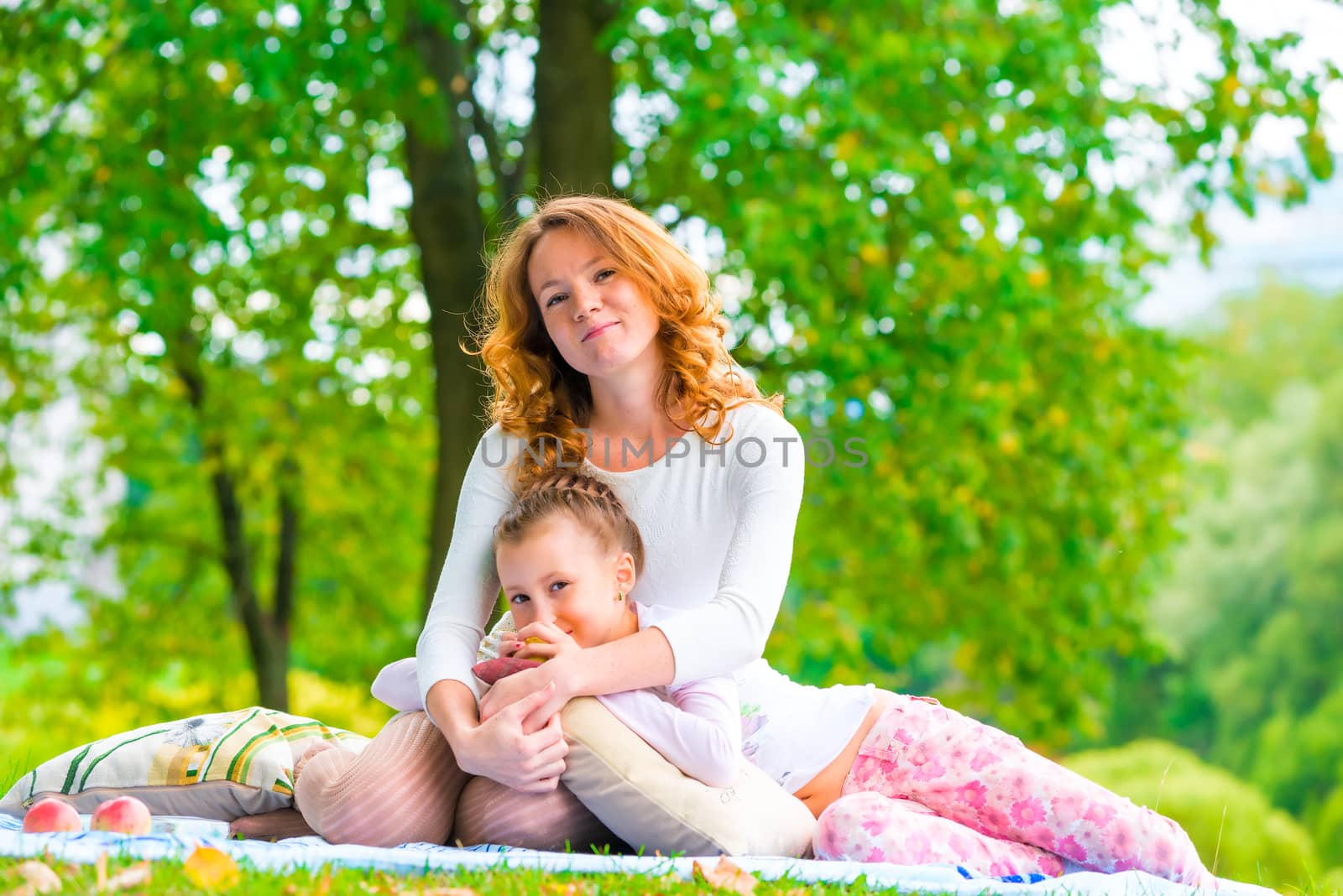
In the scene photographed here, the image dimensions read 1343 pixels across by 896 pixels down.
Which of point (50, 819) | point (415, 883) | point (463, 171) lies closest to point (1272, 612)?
point (463, 171)

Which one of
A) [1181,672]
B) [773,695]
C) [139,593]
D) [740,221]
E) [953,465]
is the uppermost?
[740,221]

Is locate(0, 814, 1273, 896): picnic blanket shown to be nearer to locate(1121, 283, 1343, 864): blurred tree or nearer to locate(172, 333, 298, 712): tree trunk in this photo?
locate(172, 333, 298, 712): tree trunk

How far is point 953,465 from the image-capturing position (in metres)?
6.70

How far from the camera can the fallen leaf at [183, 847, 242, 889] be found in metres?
2.06

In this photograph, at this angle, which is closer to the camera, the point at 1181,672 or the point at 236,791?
the point at 236,791

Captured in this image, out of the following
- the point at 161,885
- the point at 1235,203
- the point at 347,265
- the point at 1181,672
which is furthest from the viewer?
the point at 1181,672

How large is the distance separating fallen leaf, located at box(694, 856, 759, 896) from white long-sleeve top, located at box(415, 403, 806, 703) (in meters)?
0.58

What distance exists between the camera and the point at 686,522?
296cm

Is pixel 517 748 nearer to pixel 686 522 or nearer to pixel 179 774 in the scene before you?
pixel 686 522

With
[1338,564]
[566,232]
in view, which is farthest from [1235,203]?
[1338,564]

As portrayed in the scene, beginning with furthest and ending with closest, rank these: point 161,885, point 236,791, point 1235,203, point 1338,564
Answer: point 1338,564
point 1235,203
point 236,791
point 161,885

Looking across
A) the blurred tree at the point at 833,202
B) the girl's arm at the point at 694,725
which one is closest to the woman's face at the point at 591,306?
the girl's arm at the point at 694,725

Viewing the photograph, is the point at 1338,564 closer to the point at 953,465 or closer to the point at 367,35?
the point at 953,465

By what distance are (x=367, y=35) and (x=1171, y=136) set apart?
4.17m
